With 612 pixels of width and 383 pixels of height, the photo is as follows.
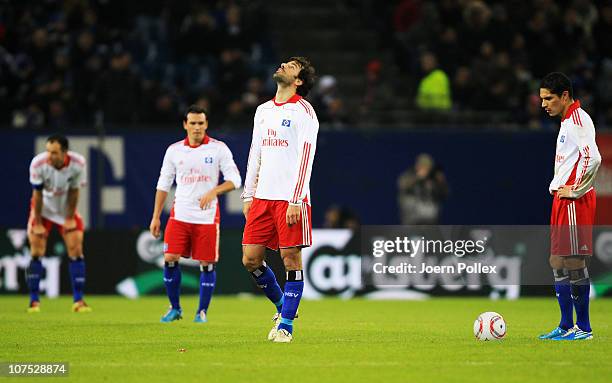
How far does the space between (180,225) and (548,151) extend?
9.29m

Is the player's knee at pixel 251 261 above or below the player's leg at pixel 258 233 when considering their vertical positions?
below

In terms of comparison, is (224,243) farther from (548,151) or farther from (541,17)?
(541,17)

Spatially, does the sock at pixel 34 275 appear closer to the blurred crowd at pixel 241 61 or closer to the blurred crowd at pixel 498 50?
the blurred crowd at pixel 241 61

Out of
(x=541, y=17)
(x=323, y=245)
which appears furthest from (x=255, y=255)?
(x=541, y=17)

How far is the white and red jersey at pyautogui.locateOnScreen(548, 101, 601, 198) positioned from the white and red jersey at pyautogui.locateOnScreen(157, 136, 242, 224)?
14.3 feet

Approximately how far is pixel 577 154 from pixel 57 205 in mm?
8149

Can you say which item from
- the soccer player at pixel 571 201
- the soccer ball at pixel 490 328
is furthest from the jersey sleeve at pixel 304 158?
the soccer player at pixel 571 201

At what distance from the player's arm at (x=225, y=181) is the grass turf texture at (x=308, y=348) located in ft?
4.58

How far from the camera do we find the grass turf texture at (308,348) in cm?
899

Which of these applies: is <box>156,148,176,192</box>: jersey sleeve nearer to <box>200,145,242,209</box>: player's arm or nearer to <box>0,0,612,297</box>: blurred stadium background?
<box>200,145,242,209</box>: player's arm

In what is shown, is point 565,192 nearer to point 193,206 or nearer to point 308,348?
point 308,348

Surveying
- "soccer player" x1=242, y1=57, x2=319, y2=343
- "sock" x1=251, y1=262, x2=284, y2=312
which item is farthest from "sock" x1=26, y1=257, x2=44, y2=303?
"soccer player" x1=242, y1=57, x2=319, y2=343

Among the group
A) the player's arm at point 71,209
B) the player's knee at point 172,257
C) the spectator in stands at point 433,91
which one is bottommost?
the player's knee at point 172,257

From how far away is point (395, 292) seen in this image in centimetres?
2005
